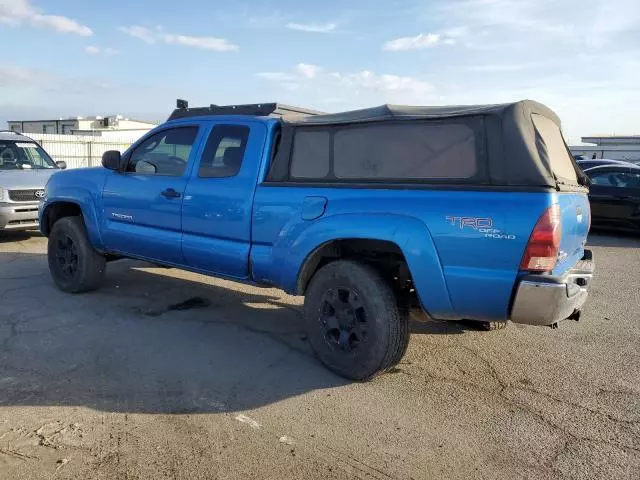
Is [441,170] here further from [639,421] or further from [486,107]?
[639,421]

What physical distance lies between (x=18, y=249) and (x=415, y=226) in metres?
7.60

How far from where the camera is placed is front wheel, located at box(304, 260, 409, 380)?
143 inches

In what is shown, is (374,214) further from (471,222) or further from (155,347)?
(155,347)

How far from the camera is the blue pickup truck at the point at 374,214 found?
10.5ft

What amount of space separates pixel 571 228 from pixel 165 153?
3761 mm

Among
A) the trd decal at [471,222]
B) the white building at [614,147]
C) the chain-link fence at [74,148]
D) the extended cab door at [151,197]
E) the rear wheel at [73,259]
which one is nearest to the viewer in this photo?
the trd decal at [471,222]

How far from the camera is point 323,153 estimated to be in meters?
4.06

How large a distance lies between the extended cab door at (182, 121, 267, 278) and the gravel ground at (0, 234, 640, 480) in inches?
28.8

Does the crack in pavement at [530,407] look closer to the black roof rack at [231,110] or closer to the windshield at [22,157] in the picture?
the black roof rack at [231,110]

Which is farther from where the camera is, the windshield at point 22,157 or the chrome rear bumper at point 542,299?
the windshield at point 22,157

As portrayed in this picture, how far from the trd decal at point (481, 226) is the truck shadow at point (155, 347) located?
1461 mm

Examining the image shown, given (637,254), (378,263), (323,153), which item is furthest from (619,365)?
(637,254)

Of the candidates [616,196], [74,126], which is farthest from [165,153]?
[74,126]

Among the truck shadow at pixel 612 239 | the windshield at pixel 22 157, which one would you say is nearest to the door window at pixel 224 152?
the windshield at pixel 22 157
